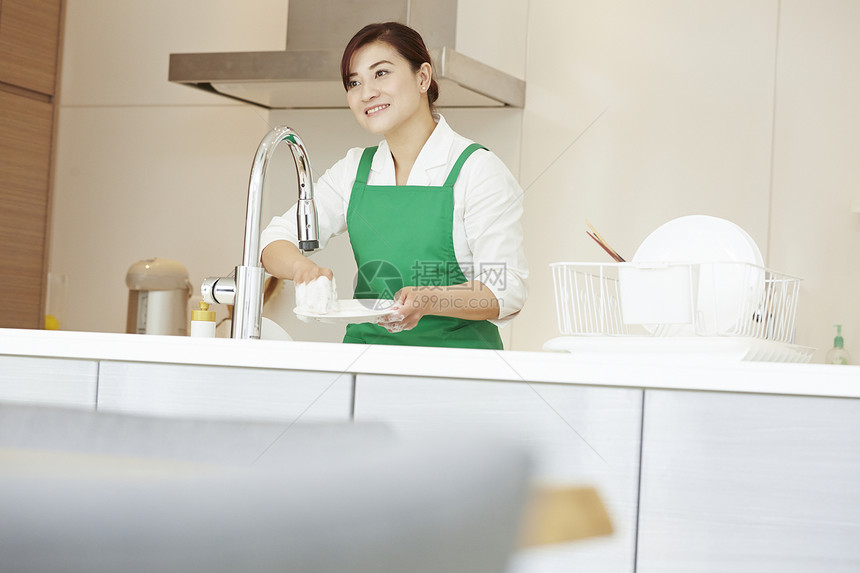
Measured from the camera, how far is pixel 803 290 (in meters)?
2.46

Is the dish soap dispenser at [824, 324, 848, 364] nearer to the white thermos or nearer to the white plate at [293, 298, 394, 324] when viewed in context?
the white plate at [293, 298, 394, 324]

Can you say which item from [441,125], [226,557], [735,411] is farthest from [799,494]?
[441,125]

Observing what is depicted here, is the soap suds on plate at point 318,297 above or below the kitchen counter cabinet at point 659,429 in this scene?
above

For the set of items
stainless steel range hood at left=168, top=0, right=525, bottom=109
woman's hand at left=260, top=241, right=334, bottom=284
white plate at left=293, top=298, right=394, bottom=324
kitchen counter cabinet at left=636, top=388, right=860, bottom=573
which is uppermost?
stainless steel range hood at left=168, top=0, right=525, bottom=109

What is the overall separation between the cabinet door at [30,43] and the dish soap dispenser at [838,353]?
7.52ft

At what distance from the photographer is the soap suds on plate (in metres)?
1.23

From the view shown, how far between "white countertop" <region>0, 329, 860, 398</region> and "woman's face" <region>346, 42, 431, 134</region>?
2.61 ft

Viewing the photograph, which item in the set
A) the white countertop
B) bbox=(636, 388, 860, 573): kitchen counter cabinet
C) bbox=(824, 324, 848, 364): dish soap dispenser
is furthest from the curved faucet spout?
bbox=(824, 324, 848, 364): dish soap dispenser

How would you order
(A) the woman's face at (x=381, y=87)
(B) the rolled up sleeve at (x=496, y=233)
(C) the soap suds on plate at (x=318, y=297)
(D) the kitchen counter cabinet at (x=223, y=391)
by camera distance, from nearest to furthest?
(D) the kitchen counter cabinet at (x=223, y=391) < (C) the soap suds on plate at (x=318, y=297) < (B) the rolled up sleeve at (x=496, y=233) < (A) the woman's face at (x=381, y=87)

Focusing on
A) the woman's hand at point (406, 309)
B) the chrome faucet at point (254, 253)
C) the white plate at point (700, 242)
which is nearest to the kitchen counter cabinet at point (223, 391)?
the chrome faucet at point (254, 253)

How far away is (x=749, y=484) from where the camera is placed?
33.4 inches

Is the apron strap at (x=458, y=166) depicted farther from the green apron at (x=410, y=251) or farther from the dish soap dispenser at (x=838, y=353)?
the dish soap dispenser at (x=838, y=353)

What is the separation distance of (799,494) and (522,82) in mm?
1993

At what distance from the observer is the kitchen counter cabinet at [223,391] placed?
0.98 metres
